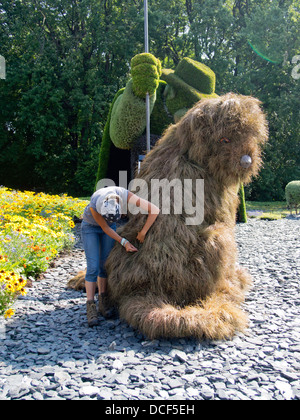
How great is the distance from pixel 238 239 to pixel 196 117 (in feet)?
14.1

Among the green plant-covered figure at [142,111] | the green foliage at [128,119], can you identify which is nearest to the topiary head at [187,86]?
the green plant-covered figure at [142,111]

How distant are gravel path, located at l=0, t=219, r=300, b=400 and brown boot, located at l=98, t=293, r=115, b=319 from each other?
7 centimetres

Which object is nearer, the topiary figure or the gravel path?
the gravel path

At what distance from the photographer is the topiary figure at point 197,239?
2920 mm

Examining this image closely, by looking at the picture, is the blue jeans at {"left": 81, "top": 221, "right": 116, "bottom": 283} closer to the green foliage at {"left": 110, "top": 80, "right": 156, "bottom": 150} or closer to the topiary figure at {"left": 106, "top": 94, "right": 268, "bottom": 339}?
the topiary figure at {"left": 106, "top": 94, "right": 268, "bottom": 339}

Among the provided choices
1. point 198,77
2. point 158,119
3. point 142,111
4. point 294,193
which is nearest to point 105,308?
point 142,111

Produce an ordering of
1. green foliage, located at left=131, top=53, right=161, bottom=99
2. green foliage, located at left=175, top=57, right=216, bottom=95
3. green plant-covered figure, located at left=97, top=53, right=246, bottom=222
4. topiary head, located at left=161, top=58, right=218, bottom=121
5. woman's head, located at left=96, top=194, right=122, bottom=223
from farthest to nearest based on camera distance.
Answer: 1. green foliage, located at left=175, top=57, right=216, bottom=95
2. topiary head, located at left=161, top=58, right=218, bottom=121
3. green plant-covered figure, located at left=97, top=53, right=246, bottom=222
4. green foliage, located at left=131, top=53, right=161, bottom=99
5. woman's head, located at left=96, top=194, right=122, bottom=223

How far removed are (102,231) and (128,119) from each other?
3.96m

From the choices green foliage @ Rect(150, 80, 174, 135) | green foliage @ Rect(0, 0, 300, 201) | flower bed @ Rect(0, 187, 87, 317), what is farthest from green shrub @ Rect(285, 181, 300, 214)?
flower bed @ Rect(0, 187, 87, 317)

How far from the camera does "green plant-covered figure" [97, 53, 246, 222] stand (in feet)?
21.8

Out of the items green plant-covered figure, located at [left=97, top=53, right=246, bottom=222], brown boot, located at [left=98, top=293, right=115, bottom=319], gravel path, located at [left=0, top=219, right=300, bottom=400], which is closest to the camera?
gravel path, located at [left=0, top=219, right=300, bottom=400]

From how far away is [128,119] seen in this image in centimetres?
669

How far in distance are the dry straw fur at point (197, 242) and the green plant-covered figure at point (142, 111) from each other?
10.7 feet
